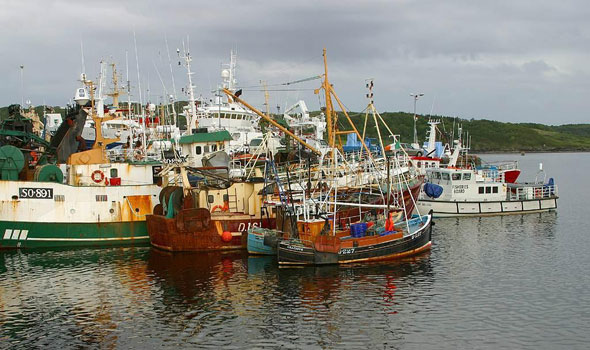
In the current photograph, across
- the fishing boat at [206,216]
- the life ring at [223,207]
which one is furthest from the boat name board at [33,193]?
the life ring at [223,207]

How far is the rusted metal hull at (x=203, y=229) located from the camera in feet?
123

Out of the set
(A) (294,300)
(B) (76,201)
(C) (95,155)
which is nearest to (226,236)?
(B) (76,201)

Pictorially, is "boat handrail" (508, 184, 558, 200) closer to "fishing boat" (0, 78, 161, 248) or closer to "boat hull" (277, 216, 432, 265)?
"boat hull" (277, 216, 432, 265)

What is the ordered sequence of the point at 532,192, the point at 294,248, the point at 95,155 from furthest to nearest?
the point at 532,192 → the point at 95,155 → the point at 294,248

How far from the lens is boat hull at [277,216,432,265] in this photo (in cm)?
3288

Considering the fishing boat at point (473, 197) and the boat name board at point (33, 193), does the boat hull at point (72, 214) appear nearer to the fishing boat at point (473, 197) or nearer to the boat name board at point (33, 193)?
the boat name board at point (33, 193)

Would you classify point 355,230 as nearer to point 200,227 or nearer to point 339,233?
point 339,233

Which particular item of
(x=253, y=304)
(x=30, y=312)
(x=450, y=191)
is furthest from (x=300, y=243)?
(x=450, y=191)

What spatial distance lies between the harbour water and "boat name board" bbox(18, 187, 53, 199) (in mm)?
3592

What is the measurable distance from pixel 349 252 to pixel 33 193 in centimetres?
2095

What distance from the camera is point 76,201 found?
4016cm

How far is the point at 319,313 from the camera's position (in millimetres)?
25422

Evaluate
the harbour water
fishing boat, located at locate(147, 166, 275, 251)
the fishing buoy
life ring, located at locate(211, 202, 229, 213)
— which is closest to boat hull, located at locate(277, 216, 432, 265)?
the harbour water

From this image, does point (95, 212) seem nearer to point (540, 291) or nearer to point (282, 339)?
point (282, 339)
